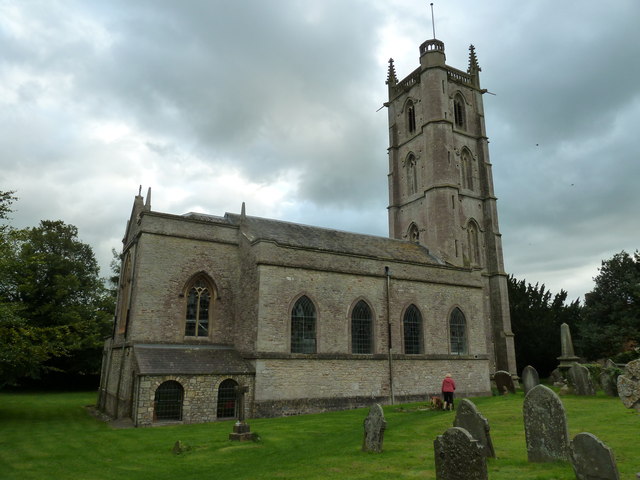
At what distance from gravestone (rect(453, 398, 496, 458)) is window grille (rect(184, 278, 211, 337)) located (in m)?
14.2

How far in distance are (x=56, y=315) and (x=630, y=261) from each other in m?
42.4

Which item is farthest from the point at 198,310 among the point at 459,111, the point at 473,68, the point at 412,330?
the point at 473,68

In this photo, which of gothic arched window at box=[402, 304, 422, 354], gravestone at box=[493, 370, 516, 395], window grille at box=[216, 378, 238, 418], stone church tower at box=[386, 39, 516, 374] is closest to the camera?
window grille at box=[216, 378, 238, 418]

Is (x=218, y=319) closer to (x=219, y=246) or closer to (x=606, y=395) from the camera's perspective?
(x=219, y=246)

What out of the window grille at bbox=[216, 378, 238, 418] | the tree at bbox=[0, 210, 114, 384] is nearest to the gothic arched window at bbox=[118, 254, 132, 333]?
the window grille at bbox=[216, 378, 238, 418]

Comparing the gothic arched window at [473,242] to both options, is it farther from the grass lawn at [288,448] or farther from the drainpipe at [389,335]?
the grass lawn at [288,448]

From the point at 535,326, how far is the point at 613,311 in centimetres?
570

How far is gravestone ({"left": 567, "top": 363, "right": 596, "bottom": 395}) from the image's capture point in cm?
1862

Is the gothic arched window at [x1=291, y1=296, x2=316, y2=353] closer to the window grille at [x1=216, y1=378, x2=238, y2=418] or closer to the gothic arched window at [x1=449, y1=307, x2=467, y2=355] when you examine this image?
the window grille at [x1=216, y1=378, x2=238, y2=418]

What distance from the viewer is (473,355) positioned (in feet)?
81.7

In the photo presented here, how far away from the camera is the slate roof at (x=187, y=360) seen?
17.1 m

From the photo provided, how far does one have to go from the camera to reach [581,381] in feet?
61.6

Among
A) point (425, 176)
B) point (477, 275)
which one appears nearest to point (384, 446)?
point (477, 275)

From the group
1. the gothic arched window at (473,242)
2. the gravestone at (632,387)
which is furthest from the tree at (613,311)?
the gravestone at (632,387)
